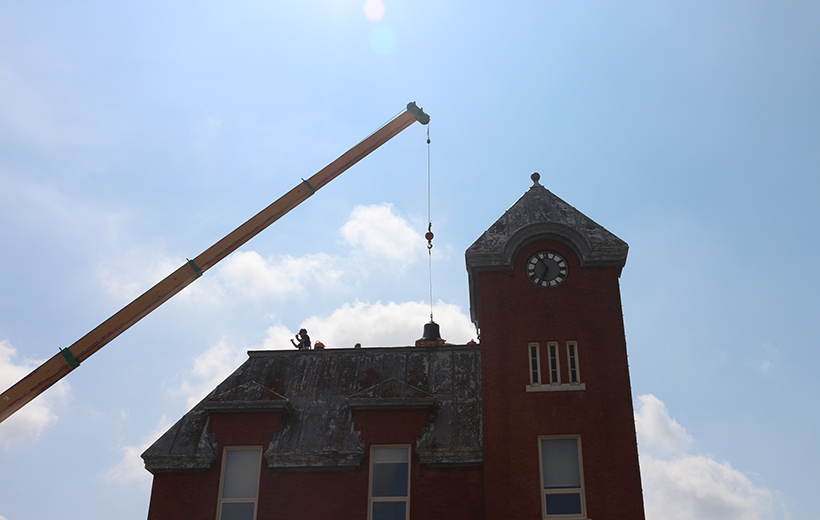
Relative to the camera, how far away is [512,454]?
733 inches

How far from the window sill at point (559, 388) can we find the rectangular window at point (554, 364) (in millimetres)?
171

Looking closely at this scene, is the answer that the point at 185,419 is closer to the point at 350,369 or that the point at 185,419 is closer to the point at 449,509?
the point at 350,369

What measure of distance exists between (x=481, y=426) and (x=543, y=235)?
5933 millimetres

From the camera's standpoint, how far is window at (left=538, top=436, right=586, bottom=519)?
58.9ft

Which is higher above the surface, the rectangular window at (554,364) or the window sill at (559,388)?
the rectangular window at (554,364)

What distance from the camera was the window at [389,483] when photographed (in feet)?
63.2

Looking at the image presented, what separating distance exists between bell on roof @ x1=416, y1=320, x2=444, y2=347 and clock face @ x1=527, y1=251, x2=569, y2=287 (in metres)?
5.39

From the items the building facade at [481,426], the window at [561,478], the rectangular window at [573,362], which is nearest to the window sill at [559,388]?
the building facade at [481,426]

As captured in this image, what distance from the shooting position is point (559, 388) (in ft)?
62.8

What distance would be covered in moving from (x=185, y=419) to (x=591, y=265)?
13.0 meters

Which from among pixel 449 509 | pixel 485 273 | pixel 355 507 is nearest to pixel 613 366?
pixel 485 273

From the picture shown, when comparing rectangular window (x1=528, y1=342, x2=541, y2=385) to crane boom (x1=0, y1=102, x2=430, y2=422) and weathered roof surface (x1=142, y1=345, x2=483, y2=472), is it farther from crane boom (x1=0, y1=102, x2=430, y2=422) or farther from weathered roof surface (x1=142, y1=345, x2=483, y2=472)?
crane boom (x1=0, y1=102, x2=430, y2=422)

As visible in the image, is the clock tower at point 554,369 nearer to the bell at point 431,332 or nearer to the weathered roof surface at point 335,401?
the weathered roof surface at point 335,401

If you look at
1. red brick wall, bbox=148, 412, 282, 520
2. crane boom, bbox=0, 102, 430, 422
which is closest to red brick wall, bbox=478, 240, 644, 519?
red brick wall, bbox=148, 412, 282, 520
